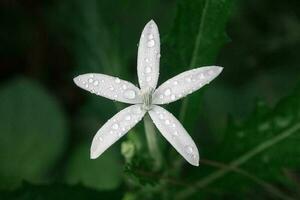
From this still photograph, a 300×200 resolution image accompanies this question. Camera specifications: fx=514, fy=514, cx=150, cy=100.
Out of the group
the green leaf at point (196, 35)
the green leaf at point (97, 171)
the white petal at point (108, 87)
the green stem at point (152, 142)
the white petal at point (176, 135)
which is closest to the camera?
the white petal at point (176, 135)

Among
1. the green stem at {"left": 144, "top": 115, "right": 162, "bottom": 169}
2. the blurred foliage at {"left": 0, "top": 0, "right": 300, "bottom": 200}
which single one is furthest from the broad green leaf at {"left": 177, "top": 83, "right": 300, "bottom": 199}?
the green stem at {"left": 144, "top": 115, "right": 162, "bottom": 169}

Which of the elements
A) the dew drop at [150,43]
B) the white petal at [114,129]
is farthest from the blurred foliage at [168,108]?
the dew drop at [150,43]

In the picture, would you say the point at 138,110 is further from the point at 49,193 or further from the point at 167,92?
the point at 49,193

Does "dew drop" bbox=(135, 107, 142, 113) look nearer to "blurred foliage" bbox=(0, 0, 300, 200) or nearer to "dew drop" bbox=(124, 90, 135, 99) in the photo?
"dew drop" bbox=(124, 90, 135, 99)

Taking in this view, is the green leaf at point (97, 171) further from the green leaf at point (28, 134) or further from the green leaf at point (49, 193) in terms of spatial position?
the green leaf at point (49, 193)

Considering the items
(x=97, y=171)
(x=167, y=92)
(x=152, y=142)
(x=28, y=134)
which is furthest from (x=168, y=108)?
(x=28, y=134)

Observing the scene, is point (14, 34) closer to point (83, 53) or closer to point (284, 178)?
point (83, 53)

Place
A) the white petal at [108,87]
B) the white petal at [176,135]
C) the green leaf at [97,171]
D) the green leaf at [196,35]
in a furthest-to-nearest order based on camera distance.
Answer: the green leaf at [97,171] < the green leaf at [196,35] < the white petal at [108,87] < the white petal at [176,135]
